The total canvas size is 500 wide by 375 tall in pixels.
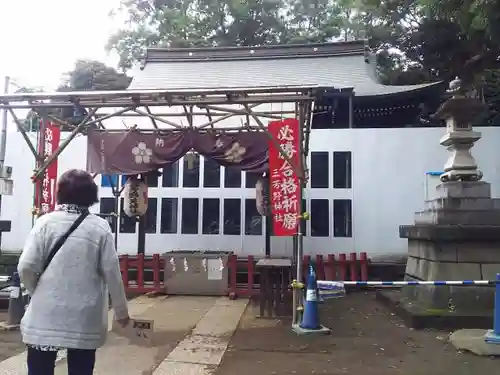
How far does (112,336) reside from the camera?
6863 mm

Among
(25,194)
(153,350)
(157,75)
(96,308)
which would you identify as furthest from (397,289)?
(157,75)

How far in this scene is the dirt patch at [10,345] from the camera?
19.7 ft

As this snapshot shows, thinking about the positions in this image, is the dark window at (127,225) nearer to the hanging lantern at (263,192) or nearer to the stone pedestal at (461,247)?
the hanging lantern at (263,192)

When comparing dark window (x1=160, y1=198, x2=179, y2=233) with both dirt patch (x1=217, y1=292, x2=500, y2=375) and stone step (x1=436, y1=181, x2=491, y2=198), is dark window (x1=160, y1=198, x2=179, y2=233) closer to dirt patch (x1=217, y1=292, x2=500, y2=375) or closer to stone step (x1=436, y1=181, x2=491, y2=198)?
dirt patch (x1=217, y1=292, x2=500, y2=375)

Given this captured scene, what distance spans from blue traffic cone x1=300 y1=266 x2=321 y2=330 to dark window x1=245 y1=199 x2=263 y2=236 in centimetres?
721

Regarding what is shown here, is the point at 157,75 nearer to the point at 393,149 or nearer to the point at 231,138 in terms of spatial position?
the point at 393,149

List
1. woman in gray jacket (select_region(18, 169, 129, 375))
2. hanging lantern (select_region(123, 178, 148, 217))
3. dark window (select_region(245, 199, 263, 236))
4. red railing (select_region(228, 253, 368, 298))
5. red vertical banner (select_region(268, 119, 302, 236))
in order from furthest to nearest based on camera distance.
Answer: dark window (select_region(245, 199, 263, 236))
red railing (select_region(228, 253, 368, 298))
hanging lantern (select_region(123, 178, 148, 217))
red vertical banner (select_region(268, 119, 302, 236))
woman in gray jacket (select_region(18, 169, 129, 375))

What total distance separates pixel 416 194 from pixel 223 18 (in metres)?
20.6

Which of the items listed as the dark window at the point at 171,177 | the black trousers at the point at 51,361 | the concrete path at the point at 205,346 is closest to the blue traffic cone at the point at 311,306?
the concrete path at the point at 205,346

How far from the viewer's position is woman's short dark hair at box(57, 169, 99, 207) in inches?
123

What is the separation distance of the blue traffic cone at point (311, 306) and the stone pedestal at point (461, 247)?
194cm

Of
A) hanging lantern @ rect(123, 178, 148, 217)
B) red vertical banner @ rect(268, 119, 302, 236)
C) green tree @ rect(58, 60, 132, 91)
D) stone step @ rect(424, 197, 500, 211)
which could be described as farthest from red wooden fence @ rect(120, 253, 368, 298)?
green tree @ rect(58, 60, 132, 91)

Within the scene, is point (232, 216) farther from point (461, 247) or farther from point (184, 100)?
point (461, 247)

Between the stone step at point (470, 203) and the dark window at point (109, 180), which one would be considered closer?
the stone step at point (470, 203)
